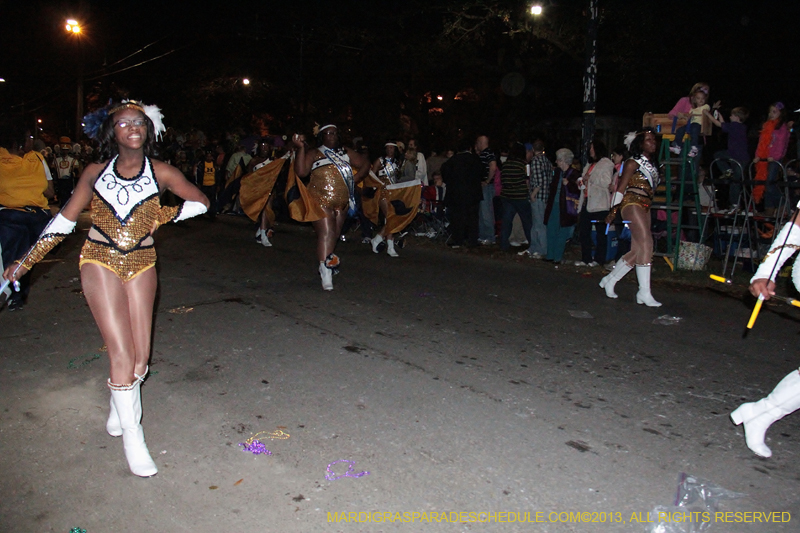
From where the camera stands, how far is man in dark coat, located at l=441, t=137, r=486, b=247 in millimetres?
11836

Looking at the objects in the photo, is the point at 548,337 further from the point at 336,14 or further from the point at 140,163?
the point at 336,14

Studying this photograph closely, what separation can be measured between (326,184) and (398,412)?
4.00 meters

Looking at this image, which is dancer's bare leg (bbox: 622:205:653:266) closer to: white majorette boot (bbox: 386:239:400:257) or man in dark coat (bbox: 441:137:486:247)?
white majorette boot (bbox: 386:239:400:257)

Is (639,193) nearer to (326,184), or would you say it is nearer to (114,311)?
(326,184)

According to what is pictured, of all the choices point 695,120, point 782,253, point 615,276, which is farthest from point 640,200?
point 782,253

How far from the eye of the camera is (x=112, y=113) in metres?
3.72

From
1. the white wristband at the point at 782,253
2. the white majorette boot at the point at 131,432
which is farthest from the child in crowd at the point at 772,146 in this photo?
the white majorette boot at the point at 131,432

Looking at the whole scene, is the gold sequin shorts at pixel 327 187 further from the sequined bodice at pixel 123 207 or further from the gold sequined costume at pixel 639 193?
the sequined bodice at pixel 123 207

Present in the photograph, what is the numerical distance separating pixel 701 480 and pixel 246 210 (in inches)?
361

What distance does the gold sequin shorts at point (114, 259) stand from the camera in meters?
3.49

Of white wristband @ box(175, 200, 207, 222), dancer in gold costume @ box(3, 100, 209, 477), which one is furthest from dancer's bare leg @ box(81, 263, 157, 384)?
white wristband @ box(175, 200, 207, 222)

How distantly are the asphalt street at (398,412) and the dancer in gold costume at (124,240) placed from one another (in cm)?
43

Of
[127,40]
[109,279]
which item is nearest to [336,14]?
[127,40]

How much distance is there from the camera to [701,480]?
3455 mm
